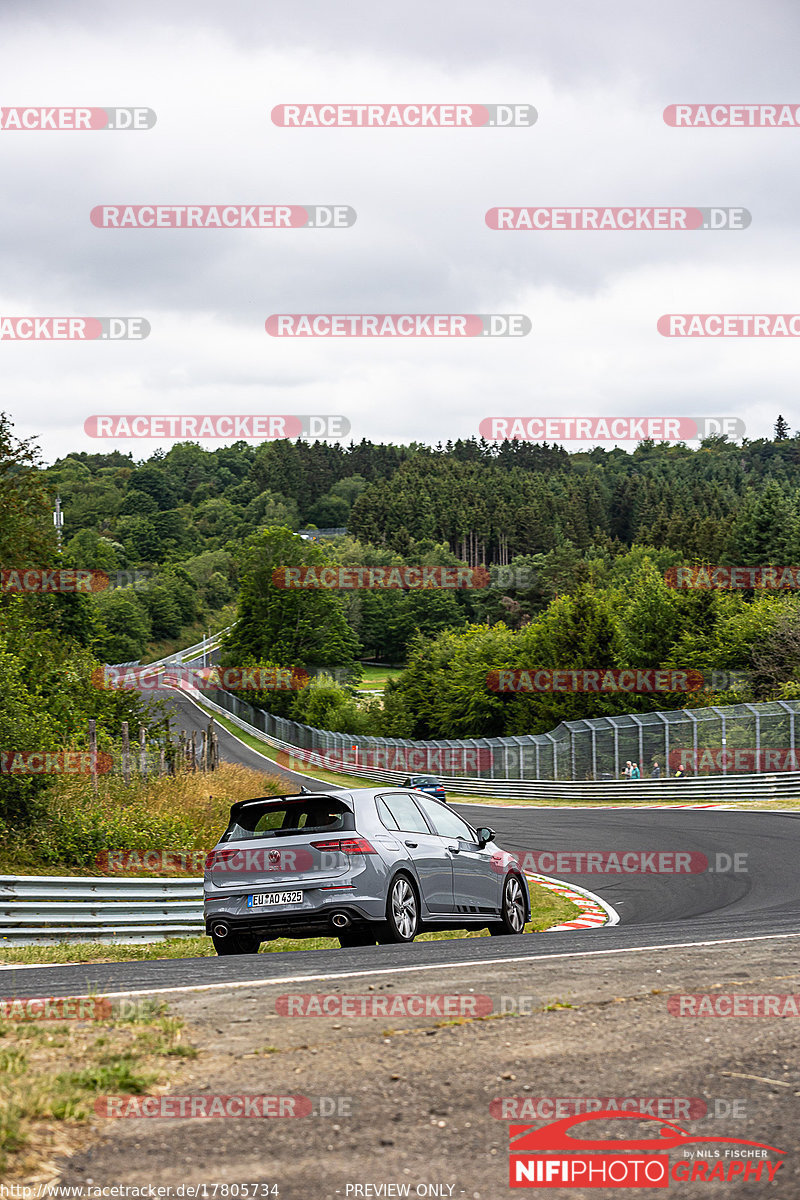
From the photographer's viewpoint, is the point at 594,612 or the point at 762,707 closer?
the point at 762,707

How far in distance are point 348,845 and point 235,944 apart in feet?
5.43

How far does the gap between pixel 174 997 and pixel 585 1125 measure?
123 inches

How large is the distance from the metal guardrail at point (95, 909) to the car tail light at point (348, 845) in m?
4.14

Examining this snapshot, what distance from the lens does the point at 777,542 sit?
97.5m

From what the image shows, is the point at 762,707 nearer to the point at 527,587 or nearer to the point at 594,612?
the point at 594,612

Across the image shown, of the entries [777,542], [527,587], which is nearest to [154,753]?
[777,542]

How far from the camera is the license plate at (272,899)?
1052 cm
